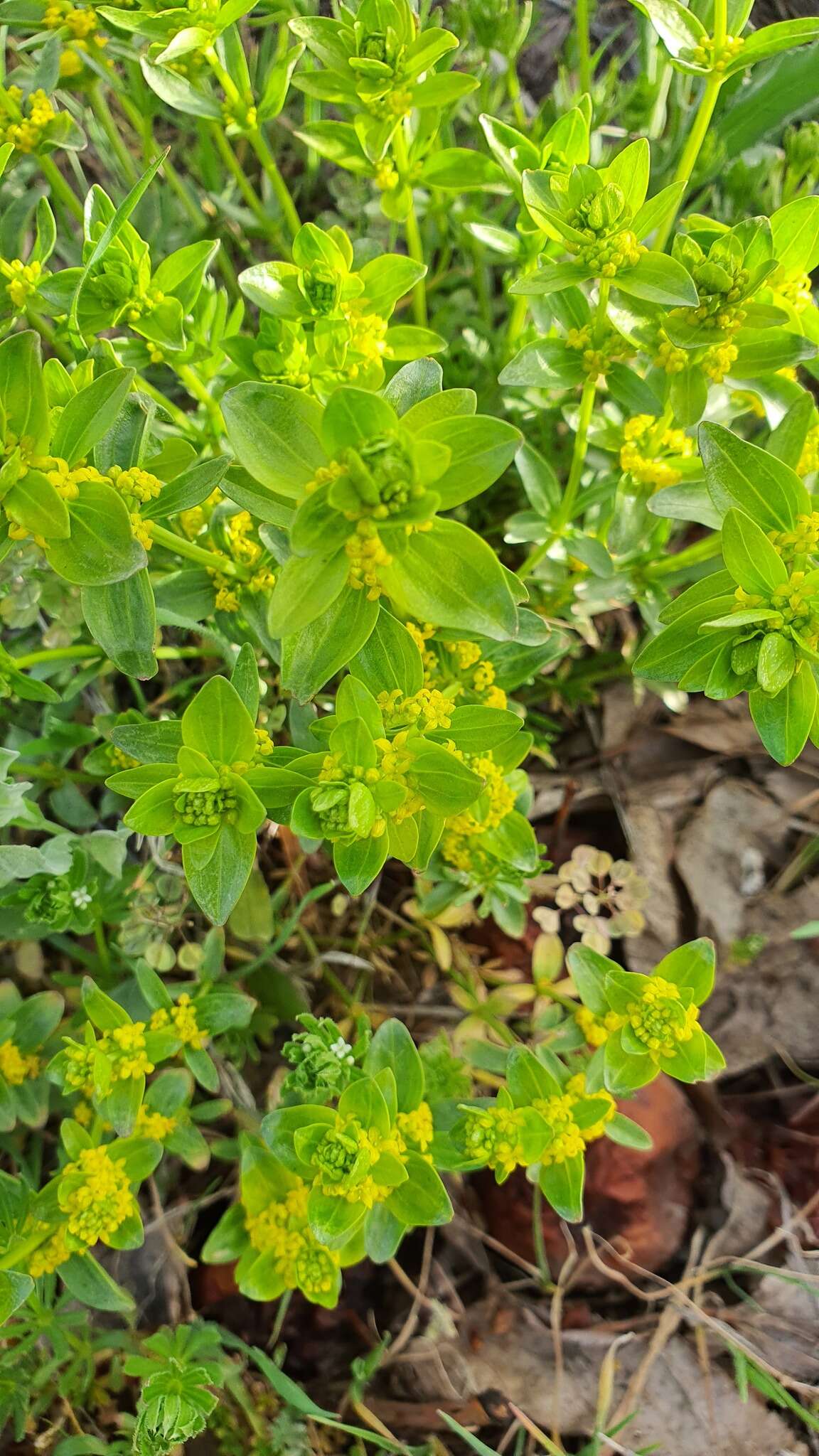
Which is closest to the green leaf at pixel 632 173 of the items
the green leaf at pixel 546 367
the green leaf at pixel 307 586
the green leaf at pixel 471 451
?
the green leaf at pixel 546 367

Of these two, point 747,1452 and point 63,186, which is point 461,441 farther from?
point 747,1452

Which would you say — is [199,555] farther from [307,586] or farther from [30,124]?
[30,124]

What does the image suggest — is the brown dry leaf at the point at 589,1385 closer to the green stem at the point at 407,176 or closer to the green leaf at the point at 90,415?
the green leaf at the point at 90,415

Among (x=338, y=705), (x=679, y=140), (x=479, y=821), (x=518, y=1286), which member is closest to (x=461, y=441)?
(x=338, y=705)

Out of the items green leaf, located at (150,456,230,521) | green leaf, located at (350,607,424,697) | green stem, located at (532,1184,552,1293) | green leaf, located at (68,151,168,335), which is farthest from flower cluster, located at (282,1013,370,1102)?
green leaf, located at (68,151,168,335)

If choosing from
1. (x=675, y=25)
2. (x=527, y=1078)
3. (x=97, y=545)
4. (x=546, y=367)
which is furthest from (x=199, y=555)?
(x=675, y=25)

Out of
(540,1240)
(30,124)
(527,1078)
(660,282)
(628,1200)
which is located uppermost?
(30,124)
